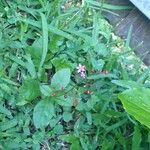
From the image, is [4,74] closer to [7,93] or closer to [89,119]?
[7,93]

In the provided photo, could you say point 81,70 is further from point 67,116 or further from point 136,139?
point 136,139

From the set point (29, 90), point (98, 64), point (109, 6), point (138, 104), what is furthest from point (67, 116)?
point (138, 104)

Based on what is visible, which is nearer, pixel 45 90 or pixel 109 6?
pixel 45 90

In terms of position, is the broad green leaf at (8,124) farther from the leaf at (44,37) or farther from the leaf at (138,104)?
the leaf at (138,104)

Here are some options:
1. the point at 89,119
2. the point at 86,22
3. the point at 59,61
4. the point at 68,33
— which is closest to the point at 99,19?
the point at 86,22

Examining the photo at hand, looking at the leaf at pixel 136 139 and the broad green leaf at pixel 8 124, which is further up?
the leaf at pixel 136 139

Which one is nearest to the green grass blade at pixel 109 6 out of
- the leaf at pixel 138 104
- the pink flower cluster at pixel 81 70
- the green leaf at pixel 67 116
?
the pink flower cluster at pixel 81 70

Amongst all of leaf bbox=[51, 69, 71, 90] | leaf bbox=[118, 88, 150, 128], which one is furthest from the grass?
leaf bbox=[118, 88, 150, 128]
